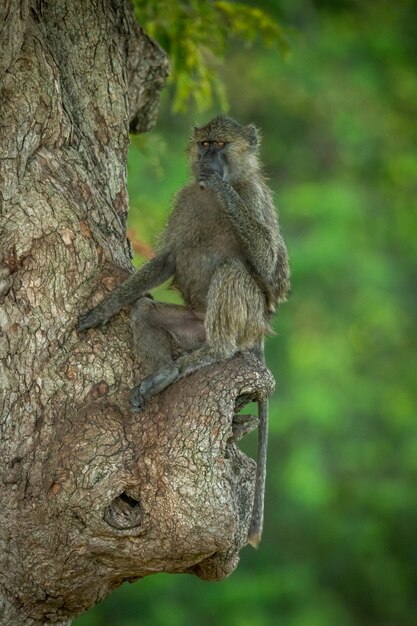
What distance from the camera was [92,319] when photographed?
622 cm

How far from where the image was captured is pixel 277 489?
Answer: 685 inches

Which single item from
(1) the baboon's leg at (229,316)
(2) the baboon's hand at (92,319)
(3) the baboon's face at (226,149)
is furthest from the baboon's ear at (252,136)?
(2) the baboon's hand at (92,319)

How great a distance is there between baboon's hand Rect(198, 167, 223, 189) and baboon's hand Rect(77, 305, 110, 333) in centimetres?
110

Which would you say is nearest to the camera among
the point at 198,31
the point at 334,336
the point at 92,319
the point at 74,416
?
the point at 74,416

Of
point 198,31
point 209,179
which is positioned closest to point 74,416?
point 209,179

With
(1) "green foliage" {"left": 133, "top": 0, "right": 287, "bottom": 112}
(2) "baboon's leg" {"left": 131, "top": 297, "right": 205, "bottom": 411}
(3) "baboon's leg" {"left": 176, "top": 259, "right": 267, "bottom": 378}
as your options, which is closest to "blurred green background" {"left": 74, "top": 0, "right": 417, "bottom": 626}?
(1) "green foliage" {"left": 133, "top": 0, "right": 287, "bottom": 112}

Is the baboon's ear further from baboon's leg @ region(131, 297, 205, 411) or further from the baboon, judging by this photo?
baboon's leg @ region(131, 297, 205, 411)

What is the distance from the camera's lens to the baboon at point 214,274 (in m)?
6.43

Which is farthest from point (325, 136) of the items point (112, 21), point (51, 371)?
point (51, 371)

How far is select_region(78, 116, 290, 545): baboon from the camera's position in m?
6.43

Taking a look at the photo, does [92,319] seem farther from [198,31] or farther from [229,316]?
[198,31]

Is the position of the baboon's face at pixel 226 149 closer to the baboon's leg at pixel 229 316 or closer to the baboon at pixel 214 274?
the baboon at pixel 214 274

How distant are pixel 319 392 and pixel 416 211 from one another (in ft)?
12.3

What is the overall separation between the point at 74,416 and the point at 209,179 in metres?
1.72
